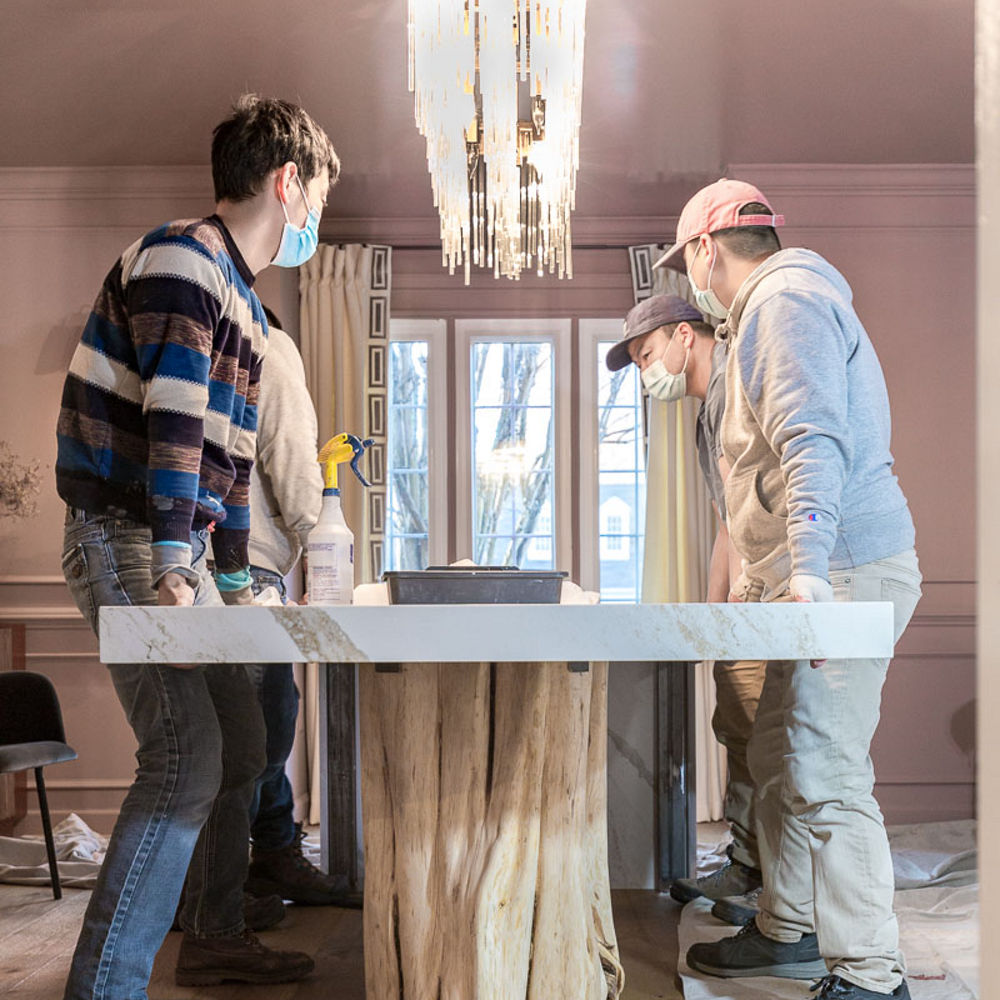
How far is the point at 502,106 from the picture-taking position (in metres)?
2.45

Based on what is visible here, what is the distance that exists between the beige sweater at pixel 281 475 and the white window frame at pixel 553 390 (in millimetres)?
Result: 2011

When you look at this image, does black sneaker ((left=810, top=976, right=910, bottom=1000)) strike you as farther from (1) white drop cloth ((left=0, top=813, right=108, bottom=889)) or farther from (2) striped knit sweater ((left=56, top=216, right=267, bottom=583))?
(1) white drop cloth ((left=0, top=813, right=108, bottom=889))

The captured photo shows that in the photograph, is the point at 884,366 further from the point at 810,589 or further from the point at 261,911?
the point at 261,911

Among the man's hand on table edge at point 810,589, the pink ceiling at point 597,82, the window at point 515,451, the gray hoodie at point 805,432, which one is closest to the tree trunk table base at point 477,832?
the man's hand on table edge at point 810,589

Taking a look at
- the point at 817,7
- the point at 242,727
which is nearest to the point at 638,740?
the point at 242,727

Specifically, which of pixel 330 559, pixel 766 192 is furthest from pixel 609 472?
pixel 330 559

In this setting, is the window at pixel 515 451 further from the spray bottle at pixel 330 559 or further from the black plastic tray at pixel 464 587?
the black plastic tray at pixel 464 587

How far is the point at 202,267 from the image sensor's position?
1514 mm

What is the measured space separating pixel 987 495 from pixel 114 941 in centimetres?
126

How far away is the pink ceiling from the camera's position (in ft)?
10.1

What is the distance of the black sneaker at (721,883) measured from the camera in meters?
1.94

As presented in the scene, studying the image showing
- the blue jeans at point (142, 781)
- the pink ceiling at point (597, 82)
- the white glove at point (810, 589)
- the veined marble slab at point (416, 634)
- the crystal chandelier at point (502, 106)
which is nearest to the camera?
the veined marble slab at point (416, 634)

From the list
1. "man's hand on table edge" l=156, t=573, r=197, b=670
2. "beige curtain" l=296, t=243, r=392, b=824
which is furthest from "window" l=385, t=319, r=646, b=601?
"man's hand on table edge" l=156, t=573, r=197, b=670

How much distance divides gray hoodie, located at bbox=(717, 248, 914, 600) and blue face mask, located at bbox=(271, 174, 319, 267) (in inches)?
28.6
